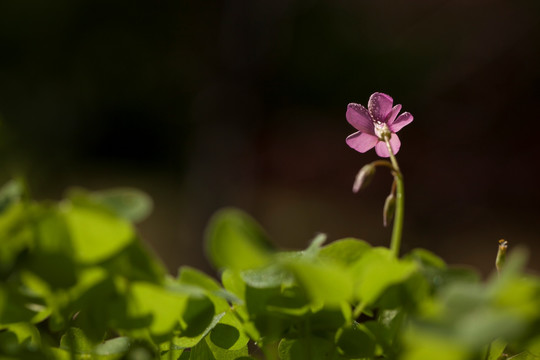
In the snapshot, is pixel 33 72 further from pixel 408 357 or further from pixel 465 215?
pixel 408 357

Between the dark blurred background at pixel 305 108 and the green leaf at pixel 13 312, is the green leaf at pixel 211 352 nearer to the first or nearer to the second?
the green leaf at pixel 13 312

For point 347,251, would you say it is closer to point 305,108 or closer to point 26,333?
point 26,333

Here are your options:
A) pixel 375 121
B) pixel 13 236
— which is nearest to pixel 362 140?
pixel 375 121

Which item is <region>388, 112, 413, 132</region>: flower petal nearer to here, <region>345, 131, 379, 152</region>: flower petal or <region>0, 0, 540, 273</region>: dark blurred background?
<region>345, 131, 379, 152</region>: flower petal

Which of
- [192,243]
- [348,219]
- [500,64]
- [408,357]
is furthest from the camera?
[348,219]

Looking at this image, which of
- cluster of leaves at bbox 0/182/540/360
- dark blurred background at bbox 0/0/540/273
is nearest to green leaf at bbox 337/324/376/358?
cluster of leaves at bbox 0/182/540/360

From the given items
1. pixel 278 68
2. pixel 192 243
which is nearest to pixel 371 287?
pixel 192 243

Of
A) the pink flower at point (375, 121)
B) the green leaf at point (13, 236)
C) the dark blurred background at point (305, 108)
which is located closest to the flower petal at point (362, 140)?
the pink flower at point (375, 121)
